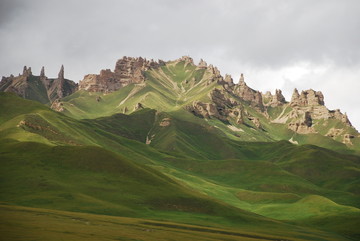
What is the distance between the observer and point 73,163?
197000 mm

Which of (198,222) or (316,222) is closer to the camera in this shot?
(198,222)

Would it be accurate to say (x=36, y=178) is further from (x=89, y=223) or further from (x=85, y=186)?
(x=89, y=223)

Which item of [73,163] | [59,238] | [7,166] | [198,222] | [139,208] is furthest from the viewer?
[73,163]

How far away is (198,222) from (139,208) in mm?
25082

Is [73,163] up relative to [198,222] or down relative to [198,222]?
up

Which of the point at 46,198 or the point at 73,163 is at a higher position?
the point at 73,163

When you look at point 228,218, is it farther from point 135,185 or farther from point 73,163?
point 73,163

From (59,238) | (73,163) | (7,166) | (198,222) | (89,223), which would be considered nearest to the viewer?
(59,238)

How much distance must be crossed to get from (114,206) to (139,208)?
1064cm

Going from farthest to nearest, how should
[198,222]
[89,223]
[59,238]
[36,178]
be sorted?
[36,178]
[198,222]
[89,223]
[59,238]

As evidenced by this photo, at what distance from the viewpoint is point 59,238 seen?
74.5 meters

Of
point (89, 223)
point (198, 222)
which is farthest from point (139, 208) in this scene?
point (89, 223)

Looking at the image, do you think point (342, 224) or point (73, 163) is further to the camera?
point (73, 163)

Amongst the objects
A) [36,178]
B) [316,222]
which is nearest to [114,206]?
[36,178]
